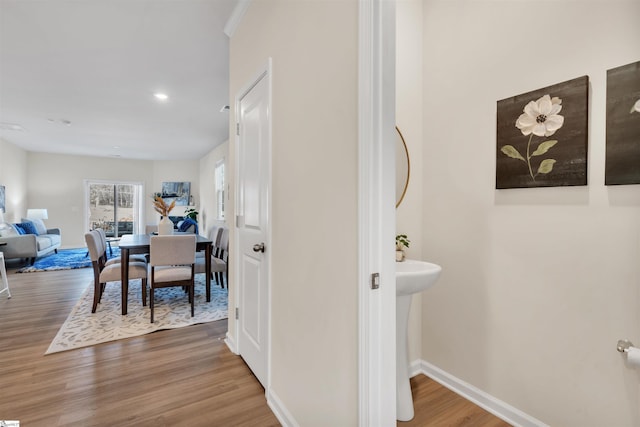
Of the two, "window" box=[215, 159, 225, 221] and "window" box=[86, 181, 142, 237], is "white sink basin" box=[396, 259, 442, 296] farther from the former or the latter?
"window" box=[86, 181, 142, 237]

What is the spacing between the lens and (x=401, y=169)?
207cm

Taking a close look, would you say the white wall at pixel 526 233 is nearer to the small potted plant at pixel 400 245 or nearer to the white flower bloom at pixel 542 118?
the white flower bloom at pixel 542 118

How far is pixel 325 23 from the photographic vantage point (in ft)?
4.32

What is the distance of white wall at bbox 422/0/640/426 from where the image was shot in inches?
52.7

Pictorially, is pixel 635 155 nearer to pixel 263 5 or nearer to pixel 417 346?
pixel 417 346

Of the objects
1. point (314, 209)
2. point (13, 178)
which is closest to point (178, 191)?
point (13, 178)

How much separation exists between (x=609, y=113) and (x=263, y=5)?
A: 1939 millimetres

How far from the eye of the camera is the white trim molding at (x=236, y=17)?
2.15 meters

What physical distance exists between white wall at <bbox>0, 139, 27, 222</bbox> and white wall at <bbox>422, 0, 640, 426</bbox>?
851cm

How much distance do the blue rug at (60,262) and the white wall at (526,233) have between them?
21.3ft

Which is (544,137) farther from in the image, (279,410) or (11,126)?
(11,126)

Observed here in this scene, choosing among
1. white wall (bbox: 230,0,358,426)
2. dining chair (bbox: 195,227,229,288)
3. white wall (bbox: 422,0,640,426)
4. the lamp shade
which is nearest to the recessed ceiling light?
the lamp shade

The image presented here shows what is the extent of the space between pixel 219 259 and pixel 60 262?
417cm

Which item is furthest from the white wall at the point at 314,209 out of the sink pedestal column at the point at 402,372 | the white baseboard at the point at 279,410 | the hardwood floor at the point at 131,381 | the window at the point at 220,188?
the window at the point at 220,188
